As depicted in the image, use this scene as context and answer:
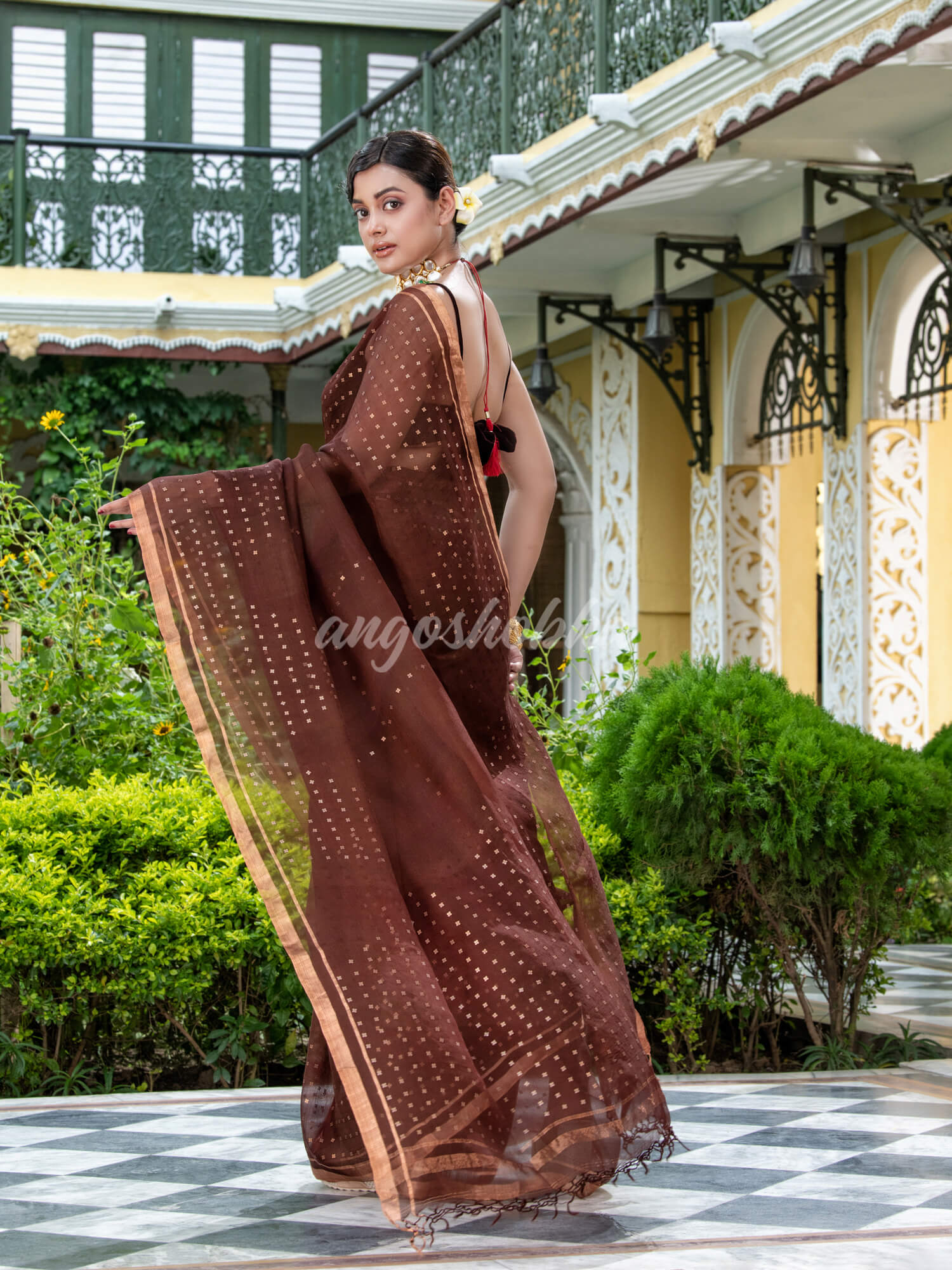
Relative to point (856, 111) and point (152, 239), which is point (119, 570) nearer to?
point (856, 111)

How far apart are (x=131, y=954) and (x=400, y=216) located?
182 cm

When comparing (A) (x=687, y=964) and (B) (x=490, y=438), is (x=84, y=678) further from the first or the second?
(B) (x=490, y=438)

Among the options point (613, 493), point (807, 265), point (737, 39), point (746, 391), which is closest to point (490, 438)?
point (737, 39)

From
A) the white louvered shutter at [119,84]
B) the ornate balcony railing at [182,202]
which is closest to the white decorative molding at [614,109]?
the ornate balcony railing at [182,202]

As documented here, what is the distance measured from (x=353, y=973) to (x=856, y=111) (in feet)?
17.0

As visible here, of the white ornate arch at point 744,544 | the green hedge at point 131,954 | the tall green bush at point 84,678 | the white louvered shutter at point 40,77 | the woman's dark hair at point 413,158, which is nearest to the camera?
the woman's dark hair at point 413,158

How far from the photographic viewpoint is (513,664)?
104 inches

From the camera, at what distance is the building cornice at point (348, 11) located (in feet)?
41.3

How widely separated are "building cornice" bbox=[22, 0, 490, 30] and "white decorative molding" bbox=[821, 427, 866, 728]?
626cm

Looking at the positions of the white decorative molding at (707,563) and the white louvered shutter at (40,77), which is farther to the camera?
the white louvered shutter at (40,77)

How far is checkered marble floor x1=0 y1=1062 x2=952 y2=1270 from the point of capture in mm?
2254

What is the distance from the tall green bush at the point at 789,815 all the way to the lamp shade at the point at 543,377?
556 cm

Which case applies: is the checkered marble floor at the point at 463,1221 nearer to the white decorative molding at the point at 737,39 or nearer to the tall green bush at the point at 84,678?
the tall green bush at the point at 84,678

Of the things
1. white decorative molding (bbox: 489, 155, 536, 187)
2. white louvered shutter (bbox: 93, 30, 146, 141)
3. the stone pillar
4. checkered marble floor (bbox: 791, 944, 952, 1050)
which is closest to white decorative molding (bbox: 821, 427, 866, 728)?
checkered marble floor (bbox: 791, 944, 952, 1050)
